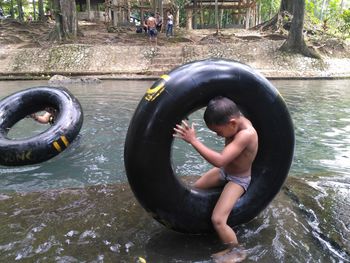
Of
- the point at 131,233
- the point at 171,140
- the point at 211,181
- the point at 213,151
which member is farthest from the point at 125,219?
the point at 213,151

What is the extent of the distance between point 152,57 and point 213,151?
56.4 ft

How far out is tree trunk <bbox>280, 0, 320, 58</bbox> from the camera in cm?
1880

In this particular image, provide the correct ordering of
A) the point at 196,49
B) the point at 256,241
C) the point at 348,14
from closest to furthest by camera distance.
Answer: the point at 256,241 → the point at 196,49 → the point at 348,14

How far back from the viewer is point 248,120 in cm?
305

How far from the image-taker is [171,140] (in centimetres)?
285

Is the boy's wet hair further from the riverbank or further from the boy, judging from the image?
the riverbank

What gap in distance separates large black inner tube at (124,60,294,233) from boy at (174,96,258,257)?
0.29 feet

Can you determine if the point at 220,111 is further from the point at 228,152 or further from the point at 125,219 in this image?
the point at 125,219

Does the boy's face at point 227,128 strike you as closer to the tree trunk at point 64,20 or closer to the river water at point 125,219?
the river water at point 125,219

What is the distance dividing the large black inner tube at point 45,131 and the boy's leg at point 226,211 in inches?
128

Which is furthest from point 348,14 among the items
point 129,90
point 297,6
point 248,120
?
point 248,120

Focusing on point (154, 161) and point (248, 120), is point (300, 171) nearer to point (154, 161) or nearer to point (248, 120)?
point (248, 120)

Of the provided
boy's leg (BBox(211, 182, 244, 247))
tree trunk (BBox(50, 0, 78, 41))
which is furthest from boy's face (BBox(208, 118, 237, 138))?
tree trunk (BBox(50, 0, 78, 41))

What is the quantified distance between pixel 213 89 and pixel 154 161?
0.67 metres
